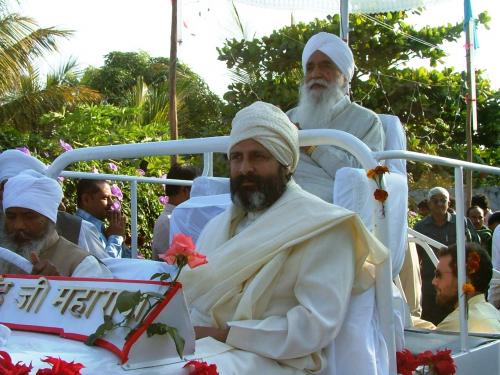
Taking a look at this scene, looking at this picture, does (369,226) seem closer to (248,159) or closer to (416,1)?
(248,159)

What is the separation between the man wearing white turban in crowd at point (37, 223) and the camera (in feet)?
12.8

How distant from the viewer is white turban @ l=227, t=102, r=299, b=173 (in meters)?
3.77

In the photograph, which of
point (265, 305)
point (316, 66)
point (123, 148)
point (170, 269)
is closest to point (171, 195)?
point (316, 66)

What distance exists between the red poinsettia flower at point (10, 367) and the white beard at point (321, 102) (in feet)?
11.1

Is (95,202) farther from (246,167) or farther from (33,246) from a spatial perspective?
(246,167)

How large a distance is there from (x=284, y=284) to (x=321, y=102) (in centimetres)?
227

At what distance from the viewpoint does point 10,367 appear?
8.04 ft

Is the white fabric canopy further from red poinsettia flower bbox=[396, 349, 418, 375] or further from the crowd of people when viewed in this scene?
red poinsettia flower bbox=[396, 349, 418, 375]

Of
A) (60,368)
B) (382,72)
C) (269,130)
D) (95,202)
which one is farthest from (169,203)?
(382,72)

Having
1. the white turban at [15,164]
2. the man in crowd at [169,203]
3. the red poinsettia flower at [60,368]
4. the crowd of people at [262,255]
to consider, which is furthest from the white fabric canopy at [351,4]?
the red poinsettia flower at [60,368]

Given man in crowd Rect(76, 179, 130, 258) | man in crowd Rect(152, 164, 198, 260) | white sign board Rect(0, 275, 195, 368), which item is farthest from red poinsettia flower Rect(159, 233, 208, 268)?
man in crowd Rect(152, 164, 198, 260)

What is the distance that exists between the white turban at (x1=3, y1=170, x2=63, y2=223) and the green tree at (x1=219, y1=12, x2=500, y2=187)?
53.6ft

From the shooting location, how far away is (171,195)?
6816mm

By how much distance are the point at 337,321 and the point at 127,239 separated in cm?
657
